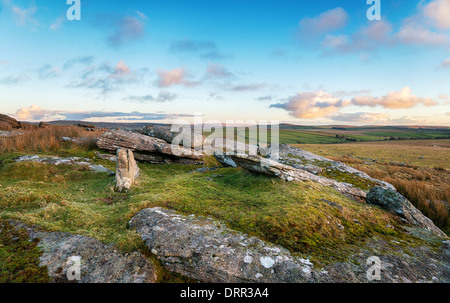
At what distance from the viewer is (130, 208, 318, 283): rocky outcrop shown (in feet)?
12.2

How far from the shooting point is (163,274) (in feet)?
12.5

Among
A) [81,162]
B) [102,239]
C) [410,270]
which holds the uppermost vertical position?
[81,162]

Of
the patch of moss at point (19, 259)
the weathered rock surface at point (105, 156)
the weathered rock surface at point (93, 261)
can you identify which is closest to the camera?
the patch of moss at point (19, 259)

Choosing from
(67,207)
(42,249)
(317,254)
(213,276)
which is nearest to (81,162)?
(67,207)

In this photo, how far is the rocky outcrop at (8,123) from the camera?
70.3ft

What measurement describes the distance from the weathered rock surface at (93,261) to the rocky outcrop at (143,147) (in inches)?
419

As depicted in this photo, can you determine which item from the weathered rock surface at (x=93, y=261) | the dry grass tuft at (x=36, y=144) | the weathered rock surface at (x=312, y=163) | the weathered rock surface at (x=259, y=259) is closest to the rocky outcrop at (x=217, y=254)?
the weathered rock surface at (x=259, y=259)

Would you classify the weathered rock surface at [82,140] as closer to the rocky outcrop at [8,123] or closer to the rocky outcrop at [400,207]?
the rocky outcrop at [8,123]

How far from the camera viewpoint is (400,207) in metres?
6.88

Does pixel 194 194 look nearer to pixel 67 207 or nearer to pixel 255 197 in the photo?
pixel 255 197

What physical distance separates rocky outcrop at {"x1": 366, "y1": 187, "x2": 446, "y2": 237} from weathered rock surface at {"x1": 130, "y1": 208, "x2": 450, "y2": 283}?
1.67 metres

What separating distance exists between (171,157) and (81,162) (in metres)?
5.68

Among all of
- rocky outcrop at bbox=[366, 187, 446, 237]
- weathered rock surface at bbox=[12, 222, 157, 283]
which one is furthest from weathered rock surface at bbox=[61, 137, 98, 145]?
rocky outcrop at bbox=[366, 187, 446, 237]

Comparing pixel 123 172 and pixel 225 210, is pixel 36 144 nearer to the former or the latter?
pixel 123 172
